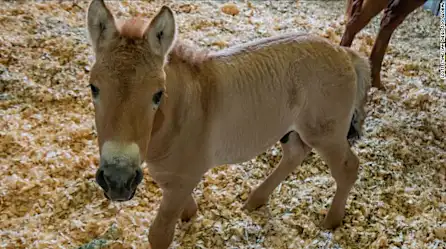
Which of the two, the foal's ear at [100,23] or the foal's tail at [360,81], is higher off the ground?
the foal's ear at [100,23]

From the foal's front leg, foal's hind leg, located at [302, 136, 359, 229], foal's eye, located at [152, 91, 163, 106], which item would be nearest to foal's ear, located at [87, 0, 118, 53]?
foal's eye, located at [152, 91, 163, 106]

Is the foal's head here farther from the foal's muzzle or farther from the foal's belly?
the foal's belly

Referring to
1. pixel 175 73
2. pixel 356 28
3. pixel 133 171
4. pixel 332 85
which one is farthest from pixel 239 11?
pixel 133 171

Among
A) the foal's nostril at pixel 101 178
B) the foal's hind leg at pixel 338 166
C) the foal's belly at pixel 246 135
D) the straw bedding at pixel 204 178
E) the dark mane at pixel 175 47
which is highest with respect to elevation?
the dark mane at pixel 175 47

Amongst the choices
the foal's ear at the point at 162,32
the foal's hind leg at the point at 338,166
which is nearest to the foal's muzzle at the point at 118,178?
the foal's ear at the point at 162,32

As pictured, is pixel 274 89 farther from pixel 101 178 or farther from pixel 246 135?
pixel 101 178

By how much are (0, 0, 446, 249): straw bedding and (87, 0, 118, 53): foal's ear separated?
1.15 m

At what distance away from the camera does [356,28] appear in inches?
140

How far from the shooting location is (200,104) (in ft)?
5.75

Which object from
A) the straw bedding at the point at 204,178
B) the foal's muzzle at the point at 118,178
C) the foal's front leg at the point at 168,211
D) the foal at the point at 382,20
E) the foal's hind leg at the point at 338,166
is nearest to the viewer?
the foal's muzzle at the point at 118,178

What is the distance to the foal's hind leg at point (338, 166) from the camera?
2.13 m

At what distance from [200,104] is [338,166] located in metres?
0.85

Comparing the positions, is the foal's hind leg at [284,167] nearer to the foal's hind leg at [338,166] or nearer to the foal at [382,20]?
the foal's hind leg at [338,166]

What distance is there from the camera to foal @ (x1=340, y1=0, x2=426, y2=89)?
344cm
